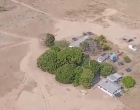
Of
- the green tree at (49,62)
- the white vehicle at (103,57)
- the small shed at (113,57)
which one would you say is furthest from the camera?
the small shed at (113,57)

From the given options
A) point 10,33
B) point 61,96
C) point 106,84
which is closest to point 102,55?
point 106,84

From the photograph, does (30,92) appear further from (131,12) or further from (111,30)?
(131,12)

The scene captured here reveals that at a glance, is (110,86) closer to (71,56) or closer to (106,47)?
(71,56)

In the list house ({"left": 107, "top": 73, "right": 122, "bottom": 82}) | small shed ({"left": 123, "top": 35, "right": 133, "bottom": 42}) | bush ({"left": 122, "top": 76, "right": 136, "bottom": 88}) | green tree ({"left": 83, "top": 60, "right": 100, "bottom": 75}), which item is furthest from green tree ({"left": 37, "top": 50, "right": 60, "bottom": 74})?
small shed ({"left": 123, "top": 35, "right": 133, "bottom": 42})

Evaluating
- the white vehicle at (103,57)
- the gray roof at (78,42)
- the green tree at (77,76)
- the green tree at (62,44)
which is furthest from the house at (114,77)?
the green tree at (62,44)

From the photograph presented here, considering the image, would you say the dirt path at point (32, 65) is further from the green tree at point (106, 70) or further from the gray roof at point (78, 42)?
the green tree at point (106, 70)

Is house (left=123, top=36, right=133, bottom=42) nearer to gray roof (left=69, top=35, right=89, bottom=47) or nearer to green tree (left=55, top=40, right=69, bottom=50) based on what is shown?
gray roof (left=69, top=35, right=89, bottom=47)

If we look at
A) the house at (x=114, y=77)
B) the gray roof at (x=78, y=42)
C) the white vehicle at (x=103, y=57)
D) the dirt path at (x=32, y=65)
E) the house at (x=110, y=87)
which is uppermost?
the gray roof at (x=78, y=42)
